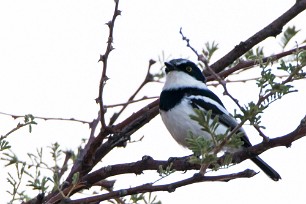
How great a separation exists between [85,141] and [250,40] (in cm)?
98

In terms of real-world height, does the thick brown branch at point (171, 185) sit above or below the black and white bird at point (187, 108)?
below

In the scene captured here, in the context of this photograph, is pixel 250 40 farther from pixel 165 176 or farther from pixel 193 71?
pixel 193 71

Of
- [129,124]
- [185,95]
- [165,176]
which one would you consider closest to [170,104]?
[185,95]

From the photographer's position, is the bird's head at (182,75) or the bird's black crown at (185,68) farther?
the bird's black crown at (185,68)

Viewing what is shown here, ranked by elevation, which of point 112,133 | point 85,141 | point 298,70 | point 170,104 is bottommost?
point 298,70

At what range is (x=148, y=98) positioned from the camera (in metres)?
3.43

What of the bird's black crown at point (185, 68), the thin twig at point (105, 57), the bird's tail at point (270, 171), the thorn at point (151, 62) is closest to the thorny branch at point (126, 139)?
the thin twig at point (105, 57)

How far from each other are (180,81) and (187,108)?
0.60m

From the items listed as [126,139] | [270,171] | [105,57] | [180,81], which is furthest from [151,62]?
[180,81]

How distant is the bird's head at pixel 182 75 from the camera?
5181mm

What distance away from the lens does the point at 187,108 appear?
4.69 metres

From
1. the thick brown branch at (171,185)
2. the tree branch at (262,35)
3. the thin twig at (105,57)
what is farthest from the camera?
the tree branch at (262,35)

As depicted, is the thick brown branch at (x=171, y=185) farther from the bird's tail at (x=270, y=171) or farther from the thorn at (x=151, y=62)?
the bird's tail at (x=270, y=171)

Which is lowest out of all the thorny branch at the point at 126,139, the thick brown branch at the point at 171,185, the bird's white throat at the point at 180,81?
the thick brown branch at the point at 171,185
